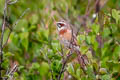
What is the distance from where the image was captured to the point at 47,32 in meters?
4.08

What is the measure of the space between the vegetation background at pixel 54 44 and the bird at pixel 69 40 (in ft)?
0.21

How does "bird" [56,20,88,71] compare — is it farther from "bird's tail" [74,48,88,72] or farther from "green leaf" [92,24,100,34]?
"green leaf" [92,24,100,34]

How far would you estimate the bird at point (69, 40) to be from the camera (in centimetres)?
320

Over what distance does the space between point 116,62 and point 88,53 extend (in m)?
0.30

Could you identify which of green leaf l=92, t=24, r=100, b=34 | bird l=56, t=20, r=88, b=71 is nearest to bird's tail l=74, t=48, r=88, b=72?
bird l=56, t=20, r=88, b=71

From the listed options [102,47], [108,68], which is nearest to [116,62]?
[108,68]

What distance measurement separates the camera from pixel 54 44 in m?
3.48

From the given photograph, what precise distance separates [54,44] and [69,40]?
1.64ft

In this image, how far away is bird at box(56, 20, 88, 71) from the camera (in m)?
3.20

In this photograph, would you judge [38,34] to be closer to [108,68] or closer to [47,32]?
[47,32]

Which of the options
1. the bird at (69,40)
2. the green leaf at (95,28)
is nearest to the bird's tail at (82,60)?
the bird at (69,40)

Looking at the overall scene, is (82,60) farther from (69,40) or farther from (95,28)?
(69,40)

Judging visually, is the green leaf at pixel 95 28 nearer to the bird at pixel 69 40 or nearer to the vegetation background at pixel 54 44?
the vegetation background at pixel 54 44

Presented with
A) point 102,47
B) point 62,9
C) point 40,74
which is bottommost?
point 40,74
